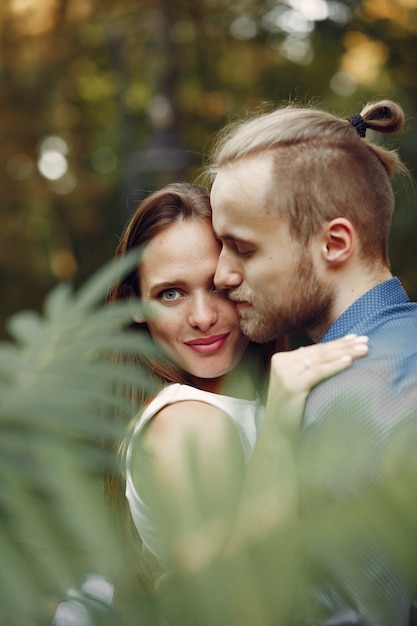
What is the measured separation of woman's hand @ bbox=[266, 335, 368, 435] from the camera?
145cm

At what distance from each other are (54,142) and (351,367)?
12.1 m

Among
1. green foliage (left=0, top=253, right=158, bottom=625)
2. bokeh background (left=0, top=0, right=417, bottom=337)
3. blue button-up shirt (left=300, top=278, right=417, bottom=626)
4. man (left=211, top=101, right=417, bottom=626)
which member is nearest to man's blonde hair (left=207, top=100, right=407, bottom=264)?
man (left=211, top=101, right=417, bottom=626)

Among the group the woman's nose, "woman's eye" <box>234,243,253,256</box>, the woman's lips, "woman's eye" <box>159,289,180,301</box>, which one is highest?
"woman's eye" <box>234,243,253,256</box>

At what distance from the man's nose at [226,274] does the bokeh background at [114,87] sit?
18.4ft

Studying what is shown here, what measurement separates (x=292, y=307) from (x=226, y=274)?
0.17 m

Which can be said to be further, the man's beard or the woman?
the man's beard

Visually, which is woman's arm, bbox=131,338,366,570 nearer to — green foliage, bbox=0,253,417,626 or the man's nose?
green foliage, bbox=0,253,417,626

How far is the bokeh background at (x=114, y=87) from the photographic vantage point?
29.5 feet

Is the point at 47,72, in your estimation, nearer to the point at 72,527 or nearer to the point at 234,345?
the point at 234,345

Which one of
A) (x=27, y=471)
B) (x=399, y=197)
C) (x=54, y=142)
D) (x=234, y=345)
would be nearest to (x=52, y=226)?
(x=54, y=142)

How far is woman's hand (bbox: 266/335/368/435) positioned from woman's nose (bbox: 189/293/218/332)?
0.43m

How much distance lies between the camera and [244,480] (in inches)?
14.5

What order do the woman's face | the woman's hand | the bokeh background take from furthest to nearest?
1. the bokeh background
2. the woman's face
3. the woman's hand

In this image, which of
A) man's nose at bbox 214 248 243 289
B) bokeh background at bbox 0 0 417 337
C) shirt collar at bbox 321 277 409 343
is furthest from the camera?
bokeh background at bbox 0 0 417 337
